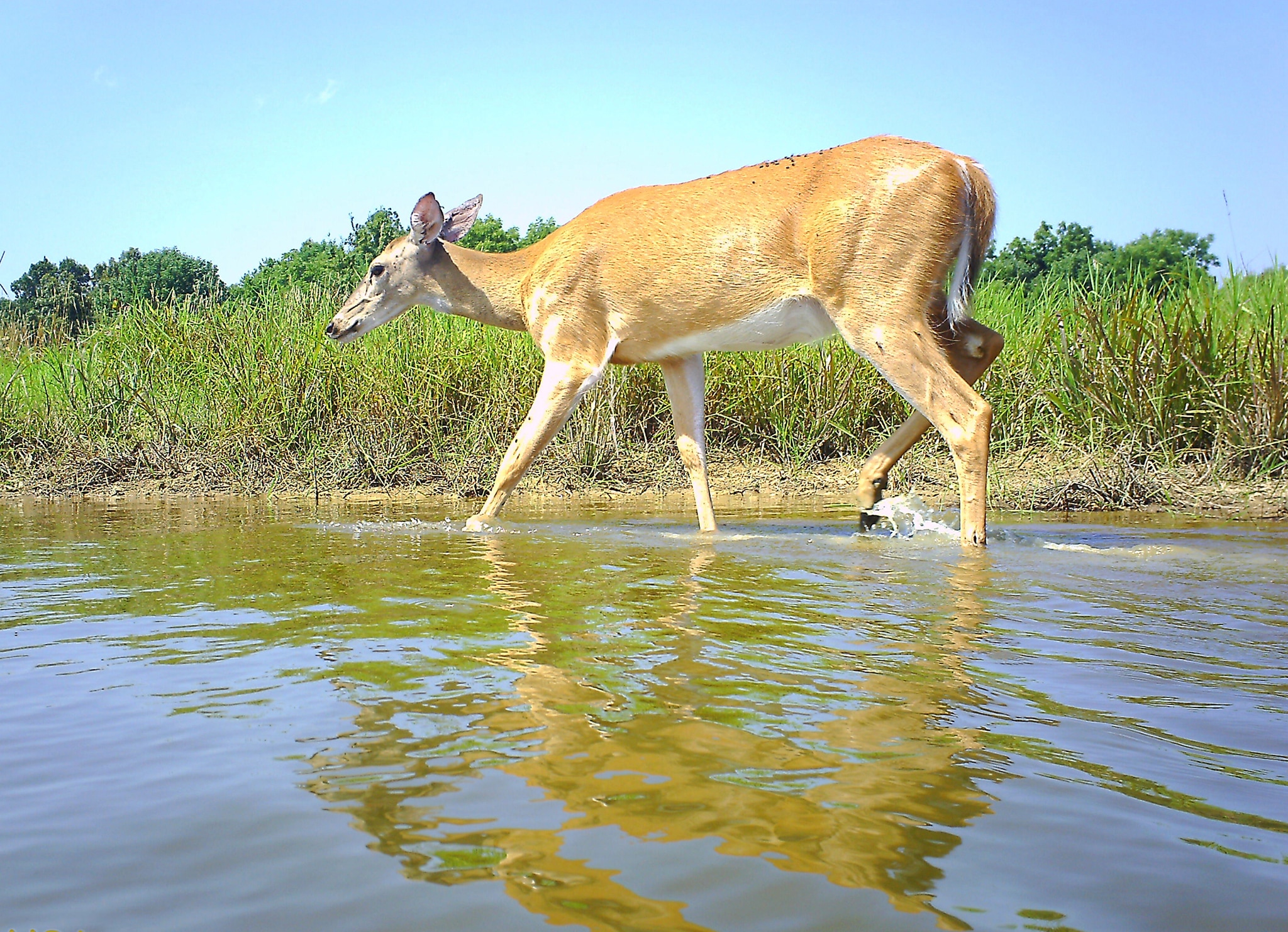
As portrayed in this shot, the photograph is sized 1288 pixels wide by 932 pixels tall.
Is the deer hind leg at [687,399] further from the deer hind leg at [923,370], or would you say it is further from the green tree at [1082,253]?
the green tree at [1082,253]

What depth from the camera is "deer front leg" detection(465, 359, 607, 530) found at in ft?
20.9

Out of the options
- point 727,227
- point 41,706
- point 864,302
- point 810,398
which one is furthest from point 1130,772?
point 810,398

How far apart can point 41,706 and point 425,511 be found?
525 centimetres

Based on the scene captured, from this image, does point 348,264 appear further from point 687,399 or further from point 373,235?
point 687,399

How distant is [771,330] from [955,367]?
103cm

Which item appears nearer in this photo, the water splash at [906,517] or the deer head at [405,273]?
the water splash at [906,517]

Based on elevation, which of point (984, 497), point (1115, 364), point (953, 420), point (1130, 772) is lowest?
point (1130, 772)

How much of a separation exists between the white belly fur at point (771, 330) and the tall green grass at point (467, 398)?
9.42 ft

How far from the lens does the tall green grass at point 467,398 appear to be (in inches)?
316

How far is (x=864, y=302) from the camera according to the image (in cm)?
571

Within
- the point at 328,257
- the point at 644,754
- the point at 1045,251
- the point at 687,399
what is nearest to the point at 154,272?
the point at 328,257

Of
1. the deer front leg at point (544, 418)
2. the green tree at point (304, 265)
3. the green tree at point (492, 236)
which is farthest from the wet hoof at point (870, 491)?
the green tree at point (492, 236)

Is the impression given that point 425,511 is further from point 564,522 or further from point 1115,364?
point 1115,364

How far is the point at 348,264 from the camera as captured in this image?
110ft
